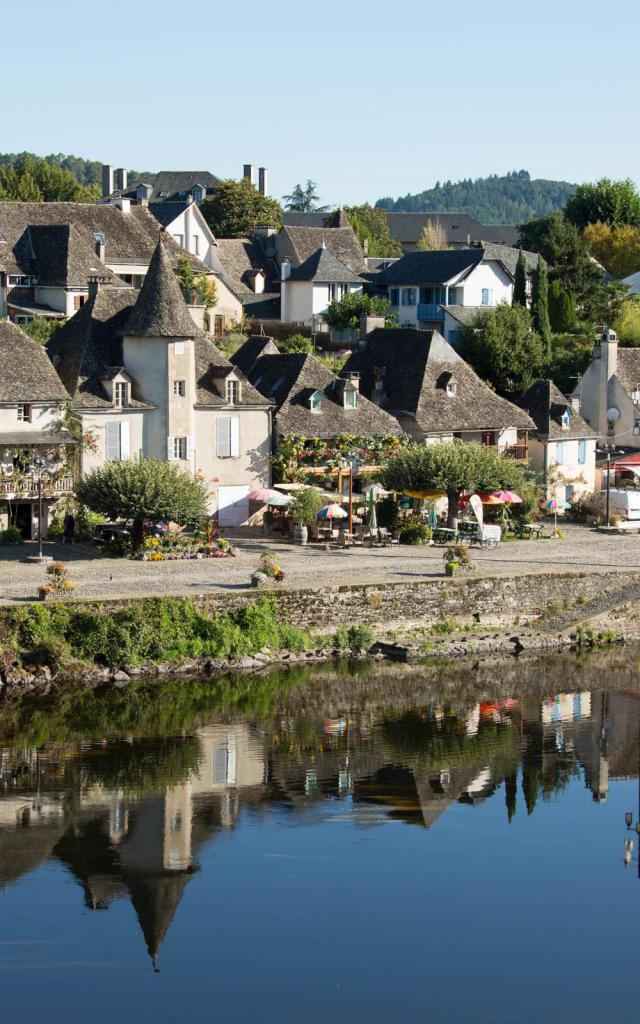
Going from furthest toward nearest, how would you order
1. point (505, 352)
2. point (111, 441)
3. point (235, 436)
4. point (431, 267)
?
1. point (431, 267)
2. point (505, 352)
3. point (235, 436)
4. point (111, 441)

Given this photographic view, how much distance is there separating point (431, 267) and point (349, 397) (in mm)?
28692

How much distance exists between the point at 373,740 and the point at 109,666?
8583 millimetres

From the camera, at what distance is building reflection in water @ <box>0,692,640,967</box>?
1339 inches

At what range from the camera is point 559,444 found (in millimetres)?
69875

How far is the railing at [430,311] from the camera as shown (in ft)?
290

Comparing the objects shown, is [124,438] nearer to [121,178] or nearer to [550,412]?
[550,412]

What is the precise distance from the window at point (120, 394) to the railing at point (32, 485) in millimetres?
3465

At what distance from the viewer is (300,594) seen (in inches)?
1957

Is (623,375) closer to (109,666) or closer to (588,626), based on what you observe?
(588,626)

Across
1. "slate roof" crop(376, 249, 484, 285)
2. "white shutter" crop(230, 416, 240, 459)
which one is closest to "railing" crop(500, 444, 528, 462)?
"white shutter" crop(230, 416, 240, 459)

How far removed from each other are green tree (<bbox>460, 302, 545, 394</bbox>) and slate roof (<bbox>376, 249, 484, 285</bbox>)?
9357 millimetres

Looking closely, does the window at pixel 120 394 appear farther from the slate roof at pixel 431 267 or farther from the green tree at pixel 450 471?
the slate roof at pixel 431 267

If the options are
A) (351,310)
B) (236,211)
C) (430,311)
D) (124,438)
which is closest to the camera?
(124,438)

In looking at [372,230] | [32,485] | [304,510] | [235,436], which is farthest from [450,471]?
[372,230]
